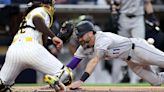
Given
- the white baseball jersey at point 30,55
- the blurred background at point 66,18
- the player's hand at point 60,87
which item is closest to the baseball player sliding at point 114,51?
the player's hand at point 60,87

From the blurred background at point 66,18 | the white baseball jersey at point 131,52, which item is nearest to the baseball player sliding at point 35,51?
the white baseball jersey at point 131,52

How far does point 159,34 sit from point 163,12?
5.80 ft

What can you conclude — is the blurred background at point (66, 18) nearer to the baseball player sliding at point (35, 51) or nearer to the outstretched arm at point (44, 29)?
the baseball player sliding at point (35, 51)

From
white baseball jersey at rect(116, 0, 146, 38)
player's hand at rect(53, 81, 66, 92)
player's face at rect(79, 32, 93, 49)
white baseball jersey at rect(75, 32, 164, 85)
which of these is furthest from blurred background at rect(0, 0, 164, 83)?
player's hand at rect(53, 81, 66, 92)

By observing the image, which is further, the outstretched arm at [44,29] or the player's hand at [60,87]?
the outstretched arm at [44,29]

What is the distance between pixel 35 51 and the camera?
704cm

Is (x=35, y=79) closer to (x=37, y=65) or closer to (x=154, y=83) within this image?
(x=154, y=83)

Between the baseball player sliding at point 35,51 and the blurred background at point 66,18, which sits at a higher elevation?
the baseball player sliding at point 35,51

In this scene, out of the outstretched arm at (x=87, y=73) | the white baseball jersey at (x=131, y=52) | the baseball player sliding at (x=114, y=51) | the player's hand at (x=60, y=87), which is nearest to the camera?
the player's hand at (x=60, y=87)

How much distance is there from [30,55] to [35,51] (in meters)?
0.08

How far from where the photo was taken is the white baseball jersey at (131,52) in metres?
7.89

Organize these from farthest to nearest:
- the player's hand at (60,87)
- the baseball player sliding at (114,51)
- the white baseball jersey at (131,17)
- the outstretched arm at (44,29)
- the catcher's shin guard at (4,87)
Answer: the white baseball jersey at (131,17) < the baseball player sliding at (114,51) < the catcher's shin guard at (4,87) < the outstretched arm at (44,29) < the player's hand at (60,87)

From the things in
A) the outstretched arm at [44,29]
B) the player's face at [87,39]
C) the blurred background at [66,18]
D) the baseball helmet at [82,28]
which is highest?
the outstretched arm at [44,29]

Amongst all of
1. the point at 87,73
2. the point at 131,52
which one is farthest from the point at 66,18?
the point at 87,73
